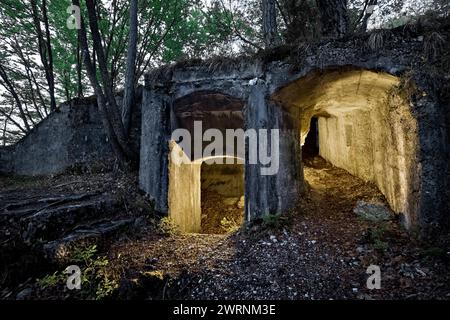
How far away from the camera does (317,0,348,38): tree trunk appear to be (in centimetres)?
635

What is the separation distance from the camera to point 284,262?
3.76 meters

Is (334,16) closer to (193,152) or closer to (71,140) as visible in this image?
(193,152)

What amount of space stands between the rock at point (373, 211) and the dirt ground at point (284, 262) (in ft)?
0.46

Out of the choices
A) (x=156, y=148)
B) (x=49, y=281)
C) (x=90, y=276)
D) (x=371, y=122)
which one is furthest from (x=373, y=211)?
(x=49, y=281)

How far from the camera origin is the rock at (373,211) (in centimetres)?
471

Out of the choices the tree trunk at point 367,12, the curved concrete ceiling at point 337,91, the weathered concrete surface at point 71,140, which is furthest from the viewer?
the tree trunk at point 367,12

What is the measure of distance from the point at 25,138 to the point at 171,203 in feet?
24.0

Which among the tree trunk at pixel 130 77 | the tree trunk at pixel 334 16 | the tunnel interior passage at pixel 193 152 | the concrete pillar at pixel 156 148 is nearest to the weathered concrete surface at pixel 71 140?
the tree trunk at pixel 130 77

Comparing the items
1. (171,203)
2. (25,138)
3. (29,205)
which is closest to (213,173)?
(171,203)

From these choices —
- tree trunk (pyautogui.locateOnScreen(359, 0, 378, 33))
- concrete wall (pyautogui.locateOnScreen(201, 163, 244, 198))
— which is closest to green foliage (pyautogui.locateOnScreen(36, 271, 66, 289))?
concrete wall (pyautogui.locateOnScreen(201, 163, 244, 198))

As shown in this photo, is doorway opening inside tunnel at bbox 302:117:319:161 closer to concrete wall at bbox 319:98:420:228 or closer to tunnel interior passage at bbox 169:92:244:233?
concrete wall at bbox 319:98:420:228

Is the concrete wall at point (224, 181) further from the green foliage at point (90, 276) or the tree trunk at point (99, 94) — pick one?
the green foliage at point (90, 276)

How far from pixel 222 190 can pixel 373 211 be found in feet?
16.9

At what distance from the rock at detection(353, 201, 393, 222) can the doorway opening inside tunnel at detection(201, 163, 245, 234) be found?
4238 mm
